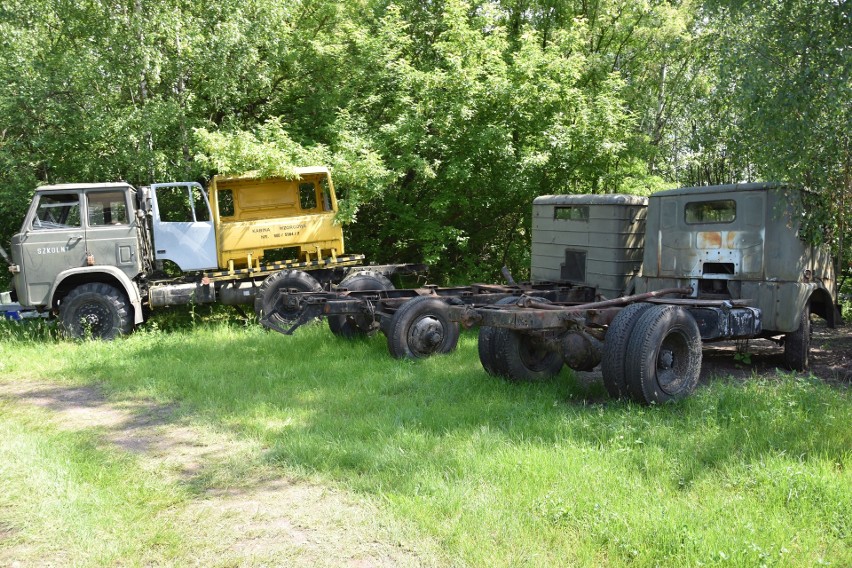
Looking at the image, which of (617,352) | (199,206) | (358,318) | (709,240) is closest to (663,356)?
(617,352)

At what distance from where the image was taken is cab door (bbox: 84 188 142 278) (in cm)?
1129

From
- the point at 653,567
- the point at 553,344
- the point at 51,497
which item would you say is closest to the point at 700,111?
the point at 553,344

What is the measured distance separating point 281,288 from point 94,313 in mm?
2884

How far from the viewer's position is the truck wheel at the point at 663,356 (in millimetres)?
6086

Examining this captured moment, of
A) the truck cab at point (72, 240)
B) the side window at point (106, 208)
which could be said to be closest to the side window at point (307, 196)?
the truck cab at point (72, 240)

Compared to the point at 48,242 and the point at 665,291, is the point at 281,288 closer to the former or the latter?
the point at 48,242

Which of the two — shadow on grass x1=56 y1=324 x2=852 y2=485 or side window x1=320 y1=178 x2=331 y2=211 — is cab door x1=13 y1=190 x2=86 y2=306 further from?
side window x1=320 y1=178 x2=331 y2=211

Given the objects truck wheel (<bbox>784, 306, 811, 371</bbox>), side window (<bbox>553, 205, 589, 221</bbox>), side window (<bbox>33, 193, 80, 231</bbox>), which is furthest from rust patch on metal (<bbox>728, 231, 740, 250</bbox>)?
side window (<bbox>33, 193, 80, 231</bbox>)

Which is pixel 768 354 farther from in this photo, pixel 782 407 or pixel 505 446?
pixel 505 446

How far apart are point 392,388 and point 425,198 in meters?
8.05

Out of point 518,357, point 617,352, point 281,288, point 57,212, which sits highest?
point 57,212

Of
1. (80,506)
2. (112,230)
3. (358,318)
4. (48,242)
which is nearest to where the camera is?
(80,506)

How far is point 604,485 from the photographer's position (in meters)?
4.56

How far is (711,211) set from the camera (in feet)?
27.6
